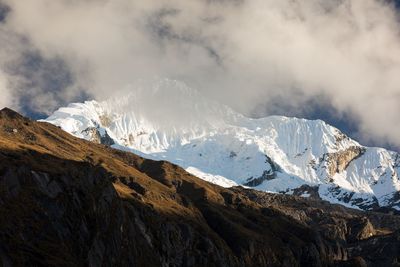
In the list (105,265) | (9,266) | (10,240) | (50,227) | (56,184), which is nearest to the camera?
(9,266)

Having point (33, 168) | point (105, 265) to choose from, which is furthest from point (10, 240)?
point (33, 168)

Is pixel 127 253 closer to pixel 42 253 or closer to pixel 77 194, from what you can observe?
pixel 77 194

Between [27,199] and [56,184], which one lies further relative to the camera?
[56,184]

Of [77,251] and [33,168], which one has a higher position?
[33,168]

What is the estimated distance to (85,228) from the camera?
167875 mm

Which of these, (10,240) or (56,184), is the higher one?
(56,184)

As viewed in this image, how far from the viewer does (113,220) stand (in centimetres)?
18512

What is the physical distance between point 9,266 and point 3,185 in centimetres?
4263

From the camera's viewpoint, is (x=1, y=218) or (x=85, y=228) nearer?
(x=1, y=218)

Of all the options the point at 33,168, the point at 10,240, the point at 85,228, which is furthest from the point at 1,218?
the point at 33,168

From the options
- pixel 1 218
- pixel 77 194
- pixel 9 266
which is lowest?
pixel 9 266

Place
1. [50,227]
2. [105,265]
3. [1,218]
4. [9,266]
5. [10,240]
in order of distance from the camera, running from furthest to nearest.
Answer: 1. [105,265]
2. [50,227]
3. [1,218]
4. [10,240]
5. [9,266]

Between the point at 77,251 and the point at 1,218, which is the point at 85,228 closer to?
the point at 77,251

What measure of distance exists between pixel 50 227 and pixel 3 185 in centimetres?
1522
